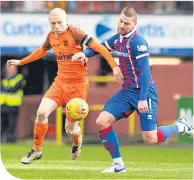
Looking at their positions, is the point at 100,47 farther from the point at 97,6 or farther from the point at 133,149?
the point at 97,6

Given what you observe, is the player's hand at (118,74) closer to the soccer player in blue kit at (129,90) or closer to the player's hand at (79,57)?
the soccer player in blue kit at (129,90)

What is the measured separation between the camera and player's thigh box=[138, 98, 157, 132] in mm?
13172

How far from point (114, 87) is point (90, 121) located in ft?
3.52

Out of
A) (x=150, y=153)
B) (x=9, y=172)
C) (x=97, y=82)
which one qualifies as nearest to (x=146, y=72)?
Result: (x=9, y=172)

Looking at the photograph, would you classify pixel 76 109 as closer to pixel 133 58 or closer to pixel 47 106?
pixel 47 106

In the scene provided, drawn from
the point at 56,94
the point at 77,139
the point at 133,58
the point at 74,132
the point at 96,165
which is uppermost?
the point at 133,58

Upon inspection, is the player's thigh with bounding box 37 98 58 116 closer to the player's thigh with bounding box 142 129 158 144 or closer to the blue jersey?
the blue jersey

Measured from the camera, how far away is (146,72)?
12812 mm

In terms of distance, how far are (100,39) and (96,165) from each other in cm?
946

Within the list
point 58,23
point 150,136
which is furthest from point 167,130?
point 58,23

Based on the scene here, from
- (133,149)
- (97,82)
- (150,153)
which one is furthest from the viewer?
(97,82)

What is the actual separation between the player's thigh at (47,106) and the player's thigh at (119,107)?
3.81 feet

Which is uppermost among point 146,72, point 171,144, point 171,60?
point 146,72

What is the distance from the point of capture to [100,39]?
79.2 ft
